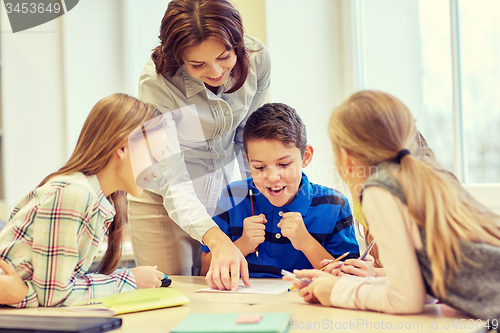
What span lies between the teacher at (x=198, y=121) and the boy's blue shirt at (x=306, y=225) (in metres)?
0.16

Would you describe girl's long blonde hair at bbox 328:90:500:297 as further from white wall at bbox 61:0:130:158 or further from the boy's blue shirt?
white wall at bbox 61:0:130:158

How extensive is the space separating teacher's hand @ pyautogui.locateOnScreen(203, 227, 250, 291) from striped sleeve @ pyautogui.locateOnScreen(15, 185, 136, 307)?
284 millimetres

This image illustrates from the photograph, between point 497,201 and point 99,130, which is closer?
point 99,130

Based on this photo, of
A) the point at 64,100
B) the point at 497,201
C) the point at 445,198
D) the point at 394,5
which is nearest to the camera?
the point at 445,198

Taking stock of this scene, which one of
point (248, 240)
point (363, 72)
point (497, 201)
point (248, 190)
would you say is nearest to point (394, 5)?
point (363, 72)

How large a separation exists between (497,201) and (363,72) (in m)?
0.81

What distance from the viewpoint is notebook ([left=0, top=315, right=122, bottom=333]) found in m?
0.73

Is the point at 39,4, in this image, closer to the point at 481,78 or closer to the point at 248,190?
the point at 248,190

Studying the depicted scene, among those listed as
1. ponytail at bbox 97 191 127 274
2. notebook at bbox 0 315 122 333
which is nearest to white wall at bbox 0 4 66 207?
ponytail at bbox 97 191 127 274

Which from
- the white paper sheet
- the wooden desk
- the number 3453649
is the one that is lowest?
the white paper sheet

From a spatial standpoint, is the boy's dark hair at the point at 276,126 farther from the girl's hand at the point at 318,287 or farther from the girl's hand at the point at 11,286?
the girl's hand at the point at 11,286

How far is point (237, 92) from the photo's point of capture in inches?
58.6

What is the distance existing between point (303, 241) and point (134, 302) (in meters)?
0.56

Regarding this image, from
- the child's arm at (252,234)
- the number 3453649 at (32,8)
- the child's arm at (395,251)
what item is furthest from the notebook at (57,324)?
the number 3453649 at (32,8)
